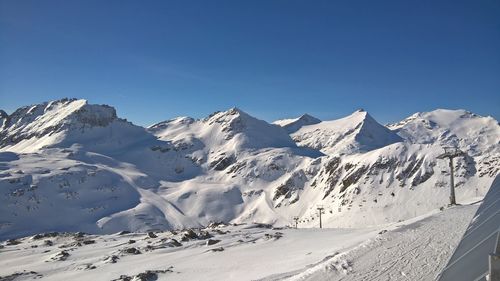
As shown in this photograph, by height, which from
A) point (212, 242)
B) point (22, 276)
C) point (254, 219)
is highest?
point (212, 242)

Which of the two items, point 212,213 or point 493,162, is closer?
point 493,162

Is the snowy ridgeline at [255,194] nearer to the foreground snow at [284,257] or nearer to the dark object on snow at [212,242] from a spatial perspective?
the dark object on snow at [212,242]

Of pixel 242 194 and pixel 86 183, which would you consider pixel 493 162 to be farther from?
pixel 86 183

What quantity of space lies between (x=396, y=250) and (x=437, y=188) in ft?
276

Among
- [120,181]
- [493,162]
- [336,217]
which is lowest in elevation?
[336,217]

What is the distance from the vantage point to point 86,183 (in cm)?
18338

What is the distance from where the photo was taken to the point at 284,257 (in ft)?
94.4

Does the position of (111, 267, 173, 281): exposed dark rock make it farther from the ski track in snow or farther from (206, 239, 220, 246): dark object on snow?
the ski track in snow

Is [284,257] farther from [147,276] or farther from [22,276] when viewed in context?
[22,276]

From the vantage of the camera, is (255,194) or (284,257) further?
(255,194)

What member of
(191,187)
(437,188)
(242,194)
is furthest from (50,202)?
(437,188)

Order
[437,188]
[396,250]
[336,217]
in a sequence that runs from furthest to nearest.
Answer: [336,217], [437,188], [396,250]

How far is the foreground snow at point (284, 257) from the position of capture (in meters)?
17.6

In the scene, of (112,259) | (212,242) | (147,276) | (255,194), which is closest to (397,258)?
(147,276)
